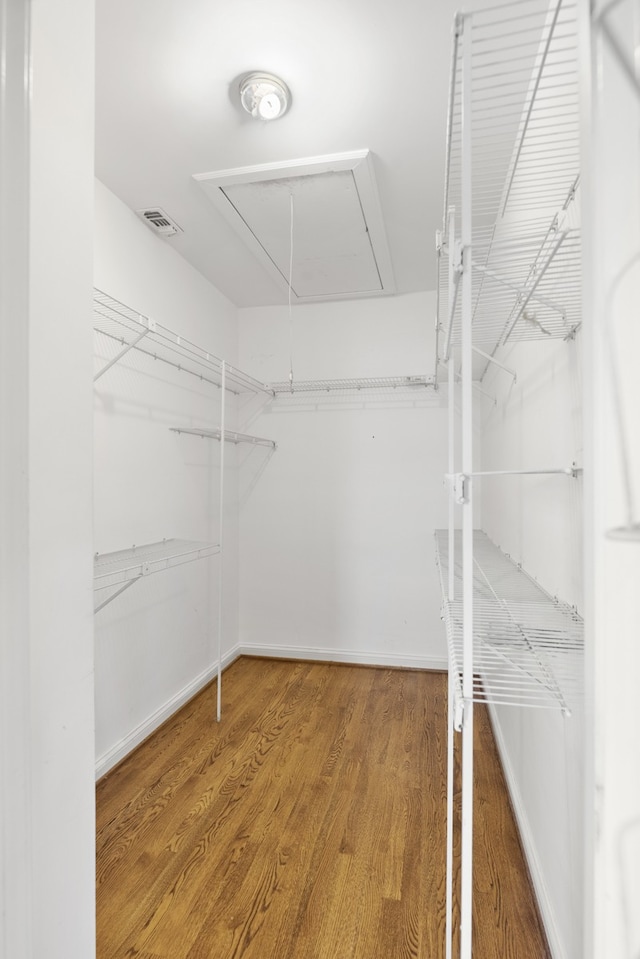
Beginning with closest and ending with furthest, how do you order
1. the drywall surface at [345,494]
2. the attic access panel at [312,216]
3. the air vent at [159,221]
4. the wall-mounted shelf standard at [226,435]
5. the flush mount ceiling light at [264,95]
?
1. the flush mount ceiling light at [264,95]
2. the attic access panel at [312,216]
3. the air vent at [159,221]
4. the wall-mounted shelf standard at [226,435]
5. the drywall surface at [345,494]

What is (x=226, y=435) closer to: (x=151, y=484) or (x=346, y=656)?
(x=151, y=484)

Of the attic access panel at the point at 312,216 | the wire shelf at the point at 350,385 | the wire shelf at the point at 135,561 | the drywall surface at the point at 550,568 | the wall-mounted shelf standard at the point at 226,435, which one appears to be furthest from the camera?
the wire shelf at the point at 350,385

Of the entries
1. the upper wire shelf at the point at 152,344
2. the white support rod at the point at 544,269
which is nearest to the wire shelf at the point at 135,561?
the upper wire shelf at the point at 152,344

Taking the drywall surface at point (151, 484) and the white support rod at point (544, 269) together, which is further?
the drywall surface at point (151, 484)

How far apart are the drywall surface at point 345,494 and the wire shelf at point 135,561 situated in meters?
0.89

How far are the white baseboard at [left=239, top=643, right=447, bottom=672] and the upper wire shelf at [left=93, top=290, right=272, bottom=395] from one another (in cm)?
176

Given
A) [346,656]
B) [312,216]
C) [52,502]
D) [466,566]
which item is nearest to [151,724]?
[346,656]

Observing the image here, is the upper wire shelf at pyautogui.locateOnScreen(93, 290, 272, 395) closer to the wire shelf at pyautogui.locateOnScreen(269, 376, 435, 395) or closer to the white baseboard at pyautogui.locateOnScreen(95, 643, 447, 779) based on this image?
the wire shelf at pyautogui.locateOnScreen(269, 376, 435, 395)

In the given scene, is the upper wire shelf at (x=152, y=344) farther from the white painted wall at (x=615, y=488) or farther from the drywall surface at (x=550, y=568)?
the white painted wall at (x=615, y=488)

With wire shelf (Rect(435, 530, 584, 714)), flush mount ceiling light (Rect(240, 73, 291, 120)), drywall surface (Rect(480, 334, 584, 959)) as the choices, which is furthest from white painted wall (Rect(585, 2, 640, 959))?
flush mount ceiling light (Rect(240, 73, 291, 120))

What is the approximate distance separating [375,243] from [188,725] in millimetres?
2601

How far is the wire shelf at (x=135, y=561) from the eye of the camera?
1567 millimetres

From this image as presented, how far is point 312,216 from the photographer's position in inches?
82.9

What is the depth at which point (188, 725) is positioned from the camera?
2.33 m
